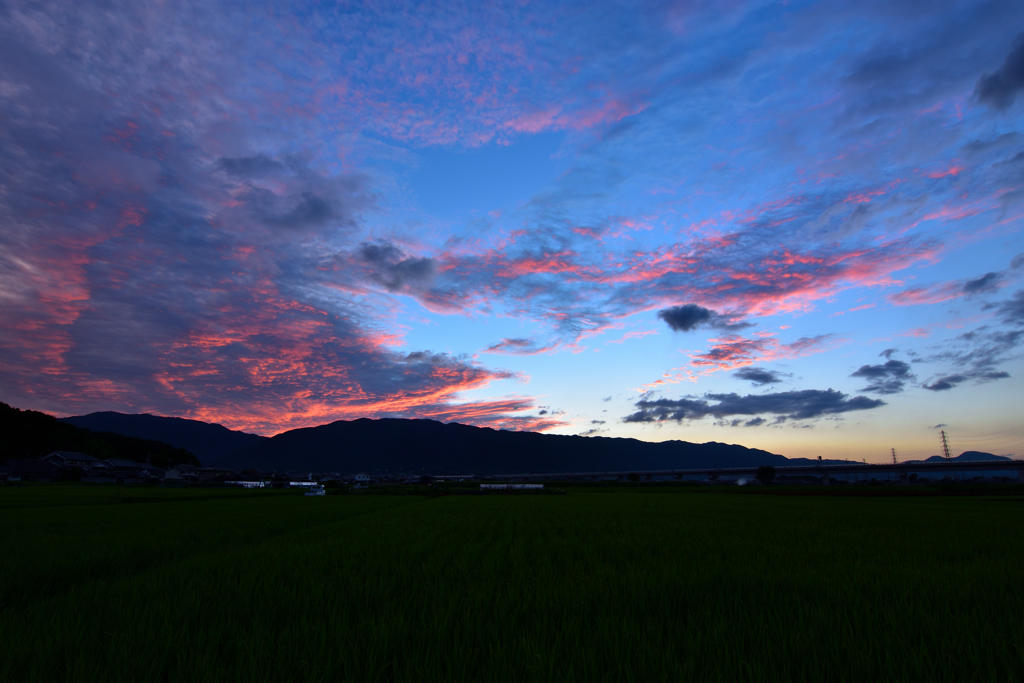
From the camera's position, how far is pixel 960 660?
288 centimetres

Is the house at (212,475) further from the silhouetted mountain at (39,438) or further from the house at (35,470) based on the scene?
the house at (35,470)

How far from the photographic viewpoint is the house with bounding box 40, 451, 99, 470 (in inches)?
3374

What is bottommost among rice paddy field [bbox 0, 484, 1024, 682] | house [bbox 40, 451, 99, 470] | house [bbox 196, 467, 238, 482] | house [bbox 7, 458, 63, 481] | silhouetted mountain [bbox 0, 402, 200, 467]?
house [bbox 196, 467, 238, 482]

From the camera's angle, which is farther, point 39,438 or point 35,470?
point 39,438

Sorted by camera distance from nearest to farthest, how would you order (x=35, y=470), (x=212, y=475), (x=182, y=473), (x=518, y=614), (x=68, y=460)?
(x=518, y=614) < (x=35, y=470) < (x=68, y=460) < (x=182, y=473) < (x=212, y=475)

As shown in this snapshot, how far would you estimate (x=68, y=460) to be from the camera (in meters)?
87.8

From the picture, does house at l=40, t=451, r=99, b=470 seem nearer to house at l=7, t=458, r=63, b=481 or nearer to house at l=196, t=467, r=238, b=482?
house at l=7, t=458, r=63, b=481

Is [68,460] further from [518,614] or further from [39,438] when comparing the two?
[518,614]

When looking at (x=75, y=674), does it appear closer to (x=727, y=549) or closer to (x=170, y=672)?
(x=170, y=672)

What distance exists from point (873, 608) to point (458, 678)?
424 centimetres

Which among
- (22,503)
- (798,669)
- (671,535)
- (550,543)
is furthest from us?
(22,503)

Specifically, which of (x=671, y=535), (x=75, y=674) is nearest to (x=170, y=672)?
(x=75, y=674)

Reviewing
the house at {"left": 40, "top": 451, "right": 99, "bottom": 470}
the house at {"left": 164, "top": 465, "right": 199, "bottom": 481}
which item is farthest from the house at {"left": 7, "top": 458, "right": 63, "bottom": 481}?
the house at {"left": 164, "top": 465, "right": 199, "bottom": 481}

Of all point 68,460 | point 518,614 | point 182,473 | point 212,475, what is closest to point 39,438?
point 68,460
